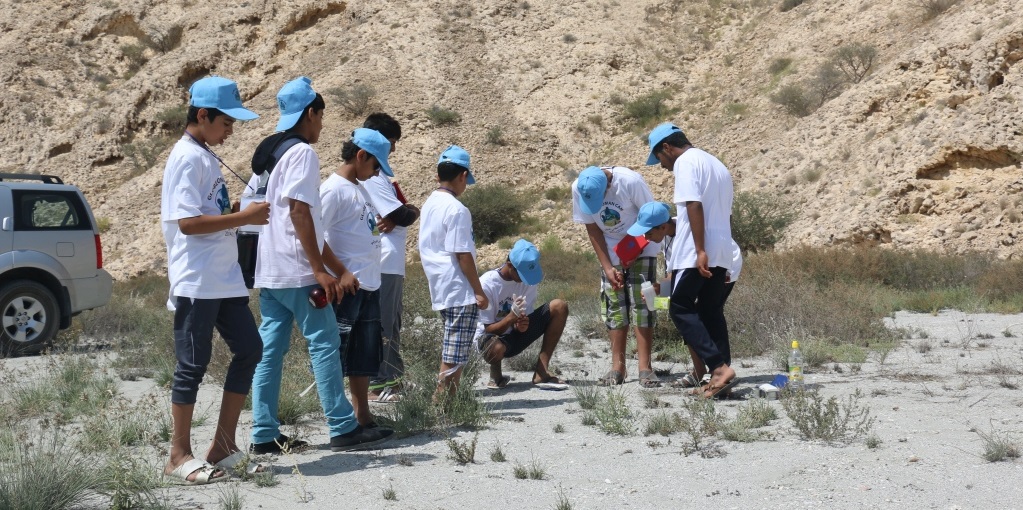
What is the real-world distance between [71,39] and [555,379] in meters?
36.1

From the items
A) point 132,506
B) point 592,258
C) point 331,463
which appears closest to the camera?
point 132,506

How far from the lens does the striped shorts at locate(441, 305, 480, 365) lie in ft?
20.1

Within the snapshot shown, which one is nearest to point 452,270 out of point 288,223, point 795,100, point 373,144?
point 373,144

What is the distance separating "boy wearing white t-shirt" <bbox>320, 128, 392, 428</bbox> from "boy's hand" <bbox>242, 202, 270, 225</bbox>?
80 cm

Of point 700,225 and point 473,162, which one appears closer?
point 700,225

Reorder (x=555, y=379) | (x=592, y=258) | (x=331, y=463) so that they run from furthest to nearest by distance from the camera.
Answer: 1. (x=592, y=258)
2. (x=555, y=379)
3. (x=331, y=463)

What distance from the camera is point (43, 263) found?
428 inches

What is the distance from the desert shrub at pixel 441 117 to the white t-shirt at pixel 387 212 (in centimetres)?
2296

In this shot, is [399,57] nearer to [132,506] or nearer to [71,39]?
[71,39]

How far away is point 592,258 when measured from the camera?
22453mm

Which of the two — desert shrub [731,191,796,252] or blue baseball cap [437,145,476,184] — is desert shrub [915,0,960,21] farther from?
blue baseball cap [437,145,476,184]

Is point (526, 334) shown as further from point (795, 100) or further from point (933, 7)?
point (933, 7)

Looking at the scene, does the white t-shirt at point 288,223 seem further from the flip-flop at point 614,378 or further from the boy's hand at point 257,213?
the flip-flop at point 614,378

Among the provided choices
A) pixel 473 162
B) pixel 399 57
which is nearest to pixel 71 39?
pixel 399 57
